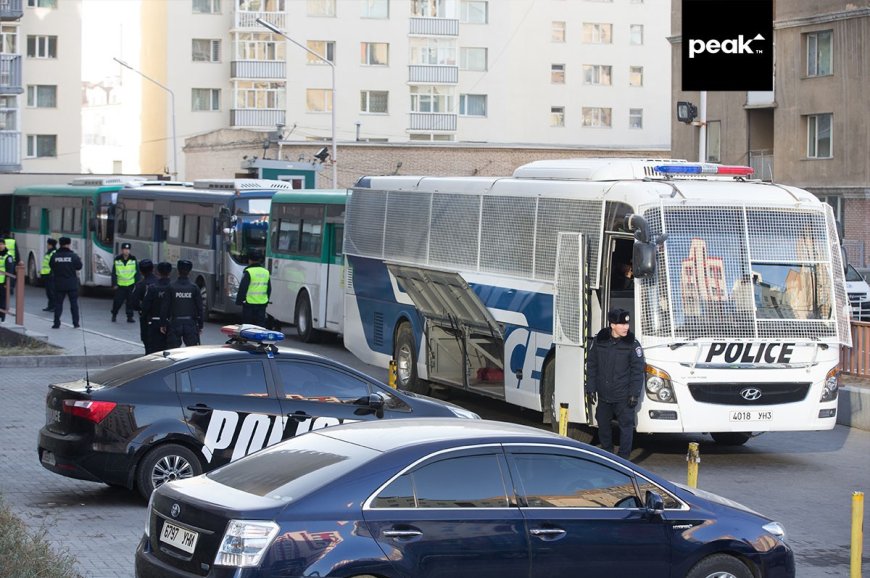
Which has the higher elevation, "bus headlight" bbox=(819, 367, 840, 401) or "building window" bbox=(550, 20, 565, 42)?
"building window" bbox=(550, 20, 565, 42)

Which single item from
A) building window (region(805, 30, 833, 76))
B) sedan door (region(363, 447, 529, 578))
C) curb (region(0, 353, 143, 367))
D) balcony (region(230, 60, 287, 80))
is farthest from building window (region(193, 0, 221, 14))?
sedan door (region(363, 447, 529, 578))

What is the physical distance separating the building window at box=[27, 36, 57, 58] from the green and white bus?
4916 centimetres

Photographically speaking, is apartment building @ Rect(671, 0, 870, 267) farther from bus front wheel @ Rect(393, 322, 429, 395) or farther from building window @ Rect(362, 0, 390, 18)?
building window @ Rect(362, 0, 390, 18)

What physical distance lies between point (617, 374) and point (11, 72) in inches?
1875

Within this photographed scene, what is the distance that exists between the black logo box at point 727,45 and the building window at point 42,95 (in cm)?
4089

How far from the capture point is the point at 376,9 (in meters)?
79.1

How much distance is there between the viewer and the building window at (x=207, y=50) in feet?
252

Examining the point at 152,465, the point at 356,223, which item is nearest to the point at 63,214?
the point at 356,223

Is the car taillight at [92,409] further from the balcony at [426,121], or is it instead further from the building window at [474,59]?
the building window at [474,59]

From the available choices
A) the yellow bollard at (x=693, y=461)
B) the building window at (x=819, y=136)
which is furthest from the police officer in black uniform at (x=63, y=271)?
the building window at (x=819, y=136)

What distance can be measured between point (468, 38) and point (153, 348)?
6653cm

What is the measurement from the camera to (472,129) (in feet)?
272

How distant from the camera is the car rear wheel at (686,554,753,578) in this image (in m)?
8.28

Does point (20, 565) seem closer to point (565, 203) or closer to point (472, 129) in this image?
point (565, 203)
